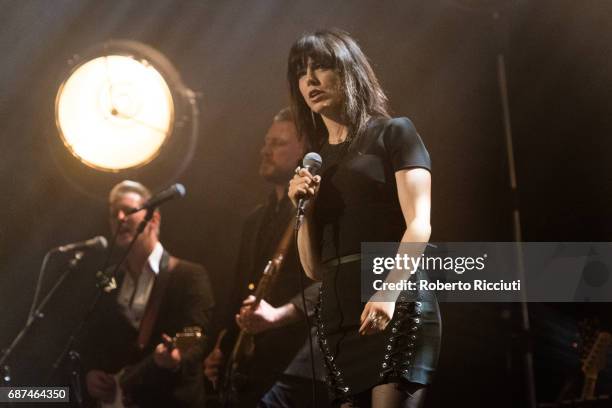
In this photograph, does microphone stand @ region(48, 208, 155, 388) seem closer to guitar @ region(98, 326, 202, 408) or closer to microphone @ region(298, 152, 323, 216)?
guitar @ region(98, 326, 202, 408)

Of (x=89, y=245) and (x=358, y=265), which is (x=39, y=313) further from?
(x=358, y=265)

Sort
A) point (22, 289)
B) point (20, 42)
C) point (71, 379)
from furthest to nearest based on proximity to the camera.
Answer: point (20, 42) < point (22, 289) < point (71, 379)

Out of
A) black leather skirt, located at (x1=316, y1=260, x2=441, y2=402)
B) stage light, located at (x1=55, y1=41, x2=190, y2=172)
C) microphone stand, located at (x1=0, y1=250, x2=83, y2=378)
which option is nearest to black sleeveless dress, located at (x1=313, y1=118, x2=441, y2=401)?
black leather skirt, located at (x1=316, y1=260, x2=441, y2=402)

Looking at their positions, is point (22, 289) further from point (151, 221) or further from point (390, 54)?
point (390, 54)

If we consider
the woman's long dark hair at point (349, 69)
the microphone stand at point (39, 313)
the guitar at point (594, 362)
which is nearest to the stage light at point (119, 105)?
the microphone stand at point (39, 313)

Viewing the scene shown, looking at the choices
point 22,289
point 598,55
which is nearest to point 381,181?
point 598,55

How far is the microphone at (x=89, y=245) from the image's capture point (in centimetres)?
304

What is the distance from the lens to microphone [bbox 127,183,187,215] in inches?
111

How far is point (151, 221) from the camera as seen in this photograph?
3.02 m

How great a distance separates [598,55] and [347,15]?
3.54 feet

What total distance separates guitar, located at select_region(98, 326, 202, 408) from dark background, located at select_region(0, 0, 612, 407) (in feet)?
0.69

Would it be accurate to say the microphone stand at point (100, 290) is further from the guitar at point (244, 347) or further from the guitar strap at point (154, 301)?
the guitar at point (244, 347)

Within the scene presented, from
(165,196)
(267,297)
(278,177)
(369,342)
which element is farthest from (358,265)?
(165,196)

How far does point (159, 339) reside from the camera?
114 inches
